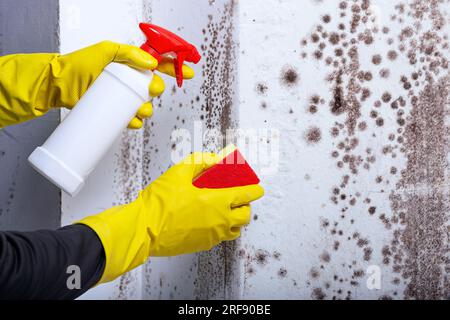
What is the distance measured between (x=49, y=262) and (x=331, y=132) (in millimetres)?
636

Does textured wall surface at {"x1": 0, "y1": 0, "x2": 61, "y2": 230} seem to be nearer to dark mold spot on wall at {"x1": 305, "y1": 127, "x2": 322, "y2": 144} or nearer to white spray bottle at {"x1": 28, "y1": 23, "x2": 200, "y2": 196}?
white spray bottle at {"x1": 28, "y1": 23, "x2": 200, "y2": 196}

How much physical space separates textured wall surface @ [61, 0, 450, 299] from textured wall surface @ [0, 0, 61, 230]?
0.23 feet

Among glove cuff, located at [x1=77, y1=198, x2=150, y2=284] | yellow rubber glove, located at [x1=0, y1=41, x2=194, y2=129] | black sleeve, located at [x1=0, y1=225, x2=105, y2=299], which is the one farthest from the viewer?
yellow rubber glove, located at [x1=0, y1=41, x2=194, y2=129]

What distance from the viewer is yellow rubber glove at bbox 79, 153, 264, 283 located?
875 millimetres

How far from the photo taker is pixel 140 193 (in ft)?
3.14

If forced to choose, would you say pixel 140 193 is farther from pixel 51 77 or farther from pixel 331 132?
pixel 331 132

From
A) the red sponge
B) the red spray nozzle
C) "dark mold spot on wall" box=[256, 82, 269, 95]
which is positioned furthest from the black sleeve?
"dark mold spot on wall" box=[256, 82, 269, 95]

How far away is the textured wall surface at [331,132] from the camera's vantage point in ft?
3.43

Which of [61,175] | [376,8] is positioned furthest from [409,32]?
[61,175]

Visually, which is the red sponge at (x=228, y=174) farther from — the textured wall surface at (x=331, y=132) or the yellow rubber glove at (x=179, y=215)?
→ the textured wall surface at (x=331, y=132)

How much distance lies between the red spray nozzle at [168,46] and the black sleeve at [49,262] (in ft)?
1.12
